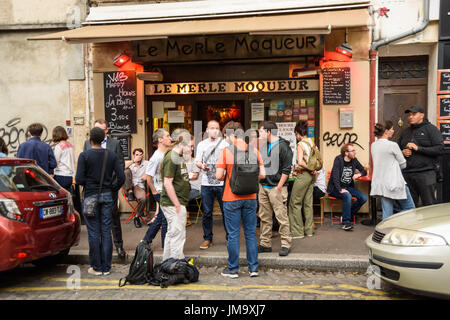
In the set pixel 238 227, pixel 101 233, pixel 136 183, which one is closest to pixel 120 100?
pixel 136 183

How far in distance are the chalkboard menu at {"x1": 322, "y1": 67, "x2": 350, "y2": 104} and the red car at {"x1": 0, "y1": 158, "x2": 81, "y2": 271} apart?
536 cm

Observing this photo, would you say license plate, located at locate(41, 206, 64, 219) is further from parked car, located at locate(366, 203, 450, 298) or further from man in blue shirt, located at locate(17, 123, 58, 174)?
parked car, located at locate(366, 203, 450, 298)

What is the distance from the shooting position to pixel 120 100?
29.9 feet

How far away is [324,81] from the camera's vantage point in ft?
27.7

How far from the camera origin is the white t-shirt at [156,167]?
238 inches

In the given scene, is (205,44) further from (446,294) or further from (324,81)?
(446,294)

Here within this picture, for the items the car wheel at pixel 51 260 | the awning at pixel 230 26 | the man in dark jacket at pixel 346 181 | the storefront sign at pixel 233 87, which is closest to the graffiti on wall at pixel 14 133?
the awning at pixel 230 26

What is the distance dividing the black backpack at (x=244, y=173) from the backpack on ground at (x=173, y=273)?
3.65ft

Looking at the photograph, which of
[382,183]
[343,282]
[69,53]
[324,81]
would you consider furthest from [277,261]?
[69,53]

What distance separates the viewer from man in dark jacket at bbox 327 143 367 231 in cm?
754

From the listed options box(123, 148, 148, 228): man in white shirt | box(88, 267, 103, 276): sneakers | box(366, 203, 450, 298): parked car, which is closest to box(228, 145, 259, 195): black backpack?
box(366, 203, 450, 298): parked car

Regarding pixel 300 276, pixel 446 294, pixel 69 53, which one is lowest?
pixel 300 276

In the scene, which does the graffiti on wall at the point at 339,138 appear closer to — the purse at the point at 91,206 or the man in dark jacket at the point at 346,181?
the man in dark jacket at the point at 346,181

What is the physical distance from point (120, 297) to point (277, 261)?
7.33 ft
